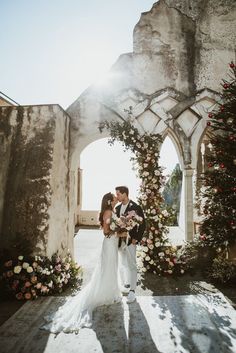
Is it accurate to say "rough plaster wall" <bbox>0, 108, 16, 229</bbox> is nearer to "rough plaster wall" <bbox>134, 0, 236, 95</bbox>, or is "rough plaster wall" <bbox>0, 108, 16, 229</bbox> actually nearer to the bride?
the bride

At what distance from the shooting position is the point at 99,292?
15.9ft

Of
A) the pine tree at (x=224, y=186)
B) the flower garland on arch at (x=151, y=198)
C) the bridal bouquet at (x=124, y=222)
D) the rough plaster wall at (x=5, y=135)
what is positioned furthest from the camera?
the flower garland on arch at (x=151, y=198)

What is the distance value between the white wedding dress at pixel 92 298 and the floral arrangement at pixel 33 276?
66 centimetres

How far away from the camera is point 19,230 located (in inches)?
237

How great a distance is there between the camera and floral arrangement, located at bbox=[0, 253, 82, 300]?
5305 millimetres

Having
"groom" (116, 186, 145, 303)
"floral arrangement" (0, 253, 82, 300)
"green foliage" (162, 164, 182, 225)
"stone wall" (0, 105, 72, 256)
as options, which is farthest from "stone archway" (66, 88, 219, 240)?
"green foliage" (162, 164, 182, 225)

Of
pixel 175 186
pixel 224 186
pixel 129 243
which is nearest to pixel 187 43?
pixel 224 186

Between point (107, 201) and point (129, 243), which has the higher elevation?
point (107, 201)

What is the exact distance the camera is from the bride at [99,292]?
416cm

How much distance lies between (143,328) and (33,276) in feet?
8.30

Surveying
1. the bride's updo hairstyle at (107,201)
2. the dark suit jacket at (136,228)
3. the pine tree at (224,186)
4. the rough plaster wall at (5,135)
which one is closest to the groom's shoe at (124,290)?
the dark suit jacket at (136,228)

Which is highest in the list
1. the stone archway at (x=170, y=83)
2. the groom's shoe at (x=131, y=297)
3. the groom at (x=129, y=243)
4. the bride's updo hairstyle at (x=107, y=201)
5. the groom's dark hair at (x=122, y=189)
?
the stone archway at (x=170, y=83)

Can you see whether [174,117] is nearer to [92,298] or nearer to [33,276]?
[92,298]

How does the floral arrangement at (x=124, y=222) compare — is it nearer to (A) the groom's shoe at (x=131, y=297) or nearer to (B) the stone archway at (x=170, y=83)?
(A) the groom's shoe at (x=131, y=297)
